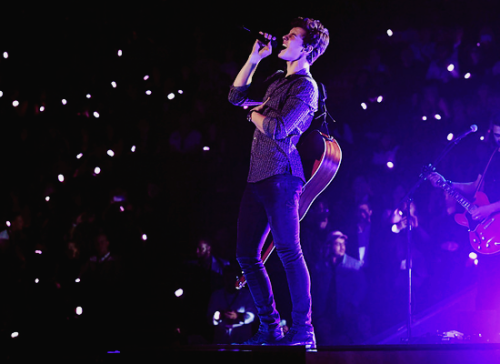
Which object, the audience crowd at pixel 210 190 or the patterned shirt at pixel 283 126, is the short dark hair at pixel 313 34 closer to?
the patterned shirt at pixel 283 126

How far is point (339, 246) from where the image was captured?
142 inches

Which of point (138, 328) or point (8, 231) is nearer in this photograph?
point (138, 328)

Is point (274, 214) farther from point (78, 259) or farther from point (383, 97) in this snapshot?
point (78, 259)

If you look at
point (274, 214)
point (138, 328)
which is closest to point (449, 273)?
point (274, 214)

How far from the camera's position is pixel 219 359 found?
177 centimetres

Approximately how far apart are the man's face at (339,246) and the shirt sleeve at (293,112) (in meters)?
1.39

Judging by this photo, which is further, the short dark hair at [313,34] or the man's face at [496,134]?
the man's face at [496,134]

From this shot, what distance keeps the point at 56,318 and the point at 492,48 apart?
3880 mm

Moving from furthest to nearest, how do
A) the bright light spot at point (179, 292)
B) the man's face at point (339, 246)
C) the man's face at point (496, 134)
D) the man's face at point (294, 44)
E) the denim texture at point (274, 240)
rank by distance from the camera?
the bright light spot at point (179, 292) → the man's face at point (339, 246) → the man's face at point (496, 134) → the man's face at point (294, 44) → the denim texture at point (274, 240)

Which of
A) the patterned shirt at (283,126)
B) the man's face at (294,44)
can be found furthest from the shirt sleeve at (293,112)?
the man's face at (294,44)

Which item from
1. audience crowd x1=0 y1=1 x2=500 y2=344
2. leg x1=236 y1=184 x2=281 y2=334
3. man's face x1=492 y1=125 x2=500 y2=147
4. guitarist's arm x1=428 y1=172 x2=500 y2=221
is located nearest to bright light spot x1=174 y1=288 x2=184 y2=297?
audience crowd x1=0 y1=1 x2=500 y2=344

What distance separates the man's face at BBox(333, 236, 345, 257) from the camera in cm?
359

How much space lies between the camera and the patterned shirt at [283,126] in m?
2.32

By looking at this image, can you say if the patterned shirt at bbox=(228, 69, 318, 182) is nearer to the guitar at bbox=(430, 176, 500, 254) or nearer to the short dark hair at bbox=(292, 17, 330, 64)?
the short dark hair at bbox=(292, 17, 330, 64)
